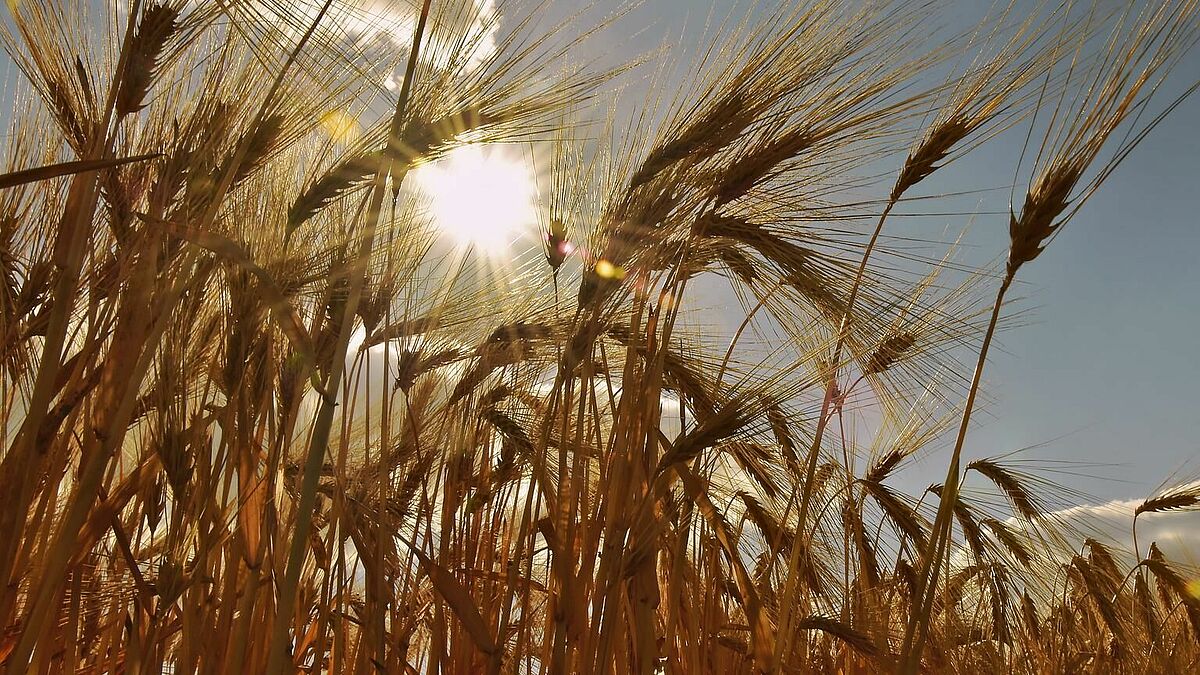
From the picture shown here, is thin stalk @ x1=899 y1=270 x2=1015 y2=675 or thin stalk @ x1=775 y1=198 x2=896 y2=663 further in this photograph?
thin stalk @ x1=775 y1=198 x2=896 y2=663

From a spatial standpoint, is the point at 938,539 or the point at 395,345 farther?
the point at 395,345

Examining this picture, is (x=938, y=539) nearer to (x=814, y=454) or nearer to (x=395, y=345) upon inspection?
(x=814, y=454)

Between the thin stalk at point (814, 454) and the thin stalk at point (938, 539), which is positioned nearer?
the thin stalk at point (938, 539)

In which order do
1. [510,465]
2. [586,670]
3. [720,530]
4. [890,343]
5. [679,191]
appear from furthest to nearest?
[510,465], [720,530], [890,343], [679,191], [586,670]

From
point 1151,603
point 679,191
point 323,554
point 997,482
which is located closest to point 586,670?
point 679,191

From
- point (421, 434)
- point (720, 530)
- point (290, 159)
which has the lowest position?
point (720, 530)

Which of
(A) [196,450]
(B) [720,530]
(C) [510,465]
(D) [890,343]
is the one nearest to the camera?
(A) [196,450]

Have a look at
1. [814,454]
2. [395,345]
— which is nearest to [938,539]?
[814,454]

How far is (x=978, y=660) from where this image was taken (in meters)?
2.33

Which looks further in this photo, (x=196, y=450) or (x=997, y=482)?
(x=997, y=482)

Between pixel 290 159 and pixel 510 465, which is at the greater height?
pixel 290 159

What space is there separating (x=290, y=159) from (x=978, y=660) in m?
2.34

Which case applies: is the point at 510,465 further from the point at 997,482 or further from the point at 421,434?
the point at 997,482

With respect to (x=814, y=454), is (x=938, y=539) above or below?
below
